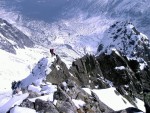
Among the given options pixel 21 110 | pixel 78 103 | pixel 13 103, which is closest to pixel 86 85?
pixel 78 103

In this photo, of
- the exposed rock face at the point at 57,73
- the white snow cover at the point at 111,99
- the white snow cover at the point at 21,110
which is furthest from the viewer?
the exposed rock face at the point at 57,73

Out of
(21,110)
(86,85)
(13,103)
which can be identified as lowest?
(21,110)

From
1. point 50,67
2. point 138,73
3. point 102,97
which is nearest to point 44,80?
point 50,67

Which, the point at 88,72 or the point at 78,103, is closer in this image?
the point at 78,103

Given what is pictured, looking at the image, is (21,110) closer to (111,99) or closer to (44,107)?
(44,107)

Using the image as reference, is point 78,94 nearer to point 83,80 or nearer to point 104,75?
point 83,80

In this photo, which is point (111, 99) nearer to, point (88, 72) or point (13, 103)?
point (13, 103)

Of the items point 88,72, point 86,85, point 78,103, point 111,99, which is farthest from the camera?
A: point 88,72

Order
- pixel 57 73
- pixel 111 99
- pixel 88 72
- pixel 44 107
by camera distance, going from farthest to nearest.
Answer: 1. pixel 88 72
2. pixel 57 73
3. pixel 111 99
4. pixel 44 107

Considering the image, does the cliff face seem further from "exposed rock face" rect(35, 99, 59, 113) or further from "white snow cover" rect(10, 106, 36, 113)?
"white snow cover" rect(10, 106, 36, 113)

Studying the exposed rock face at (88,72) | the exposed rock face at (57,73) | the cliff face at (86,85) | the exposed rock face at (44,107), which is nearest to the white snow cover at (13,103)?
the cliff face at (86,85)

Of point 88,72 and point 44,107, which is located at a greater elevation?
Answer: point 88,72

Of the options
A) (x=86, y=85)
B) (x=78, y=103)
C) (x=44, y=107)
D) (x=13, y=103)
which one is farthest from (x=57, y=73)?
(x=44, y=107)

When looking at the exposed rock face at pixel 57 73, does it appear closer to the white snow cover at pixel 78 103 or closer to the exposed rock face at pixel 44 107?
the white snow cover at pixel 78 103
